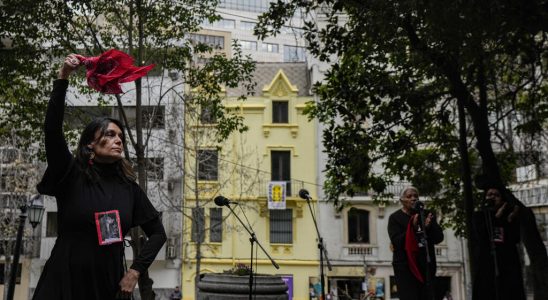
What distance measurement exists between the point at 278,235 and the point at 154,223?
24.3 metres

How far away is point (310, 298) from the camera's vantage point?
2627 centimetres

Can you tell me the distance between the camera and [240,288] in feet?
24.1

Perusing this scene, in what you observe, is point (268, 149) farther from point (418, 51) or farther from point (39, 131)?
point (418, 51)

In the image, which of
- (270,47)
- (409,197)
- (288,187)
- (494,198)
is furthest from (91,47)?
(270,47)

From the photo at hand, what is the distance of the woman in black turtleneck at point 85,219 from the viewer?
9.29 ft

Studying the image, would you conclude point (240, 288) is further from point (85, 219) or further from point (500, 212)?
point (85, 219)

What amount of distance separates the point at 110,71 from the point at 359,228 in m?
25.1

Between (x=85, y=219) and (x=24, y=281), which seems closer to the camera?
(x=85, y=219)

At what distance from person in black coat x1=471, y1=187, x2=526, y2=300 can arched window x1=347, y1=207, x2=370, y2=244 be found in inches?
824

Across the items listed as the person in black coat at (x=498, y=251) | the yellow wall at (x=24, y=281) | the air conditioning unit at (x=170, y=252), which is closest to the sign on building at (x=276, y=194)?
the air conditioning unit at (x=170, y=252)

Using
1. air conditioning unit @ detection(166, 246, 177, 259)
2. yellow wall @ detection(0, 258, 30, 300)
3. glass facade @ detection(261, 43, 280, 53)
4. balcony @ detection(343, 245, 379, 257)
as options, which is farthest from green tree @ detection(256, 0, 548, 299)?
glass facade @ detection(261, 43, 280, 53)

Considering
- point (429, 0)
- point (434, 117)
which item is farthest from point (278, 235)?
point (429, 0)

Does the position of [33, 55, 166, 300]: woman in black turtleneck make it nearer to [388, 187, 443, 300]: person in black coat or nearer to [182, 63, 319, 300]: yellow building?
[388, 187, 443, 300]: person in black coat

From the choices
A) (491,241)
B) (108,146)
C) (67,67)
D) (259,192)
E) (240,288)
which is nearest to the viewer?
(67,67)
